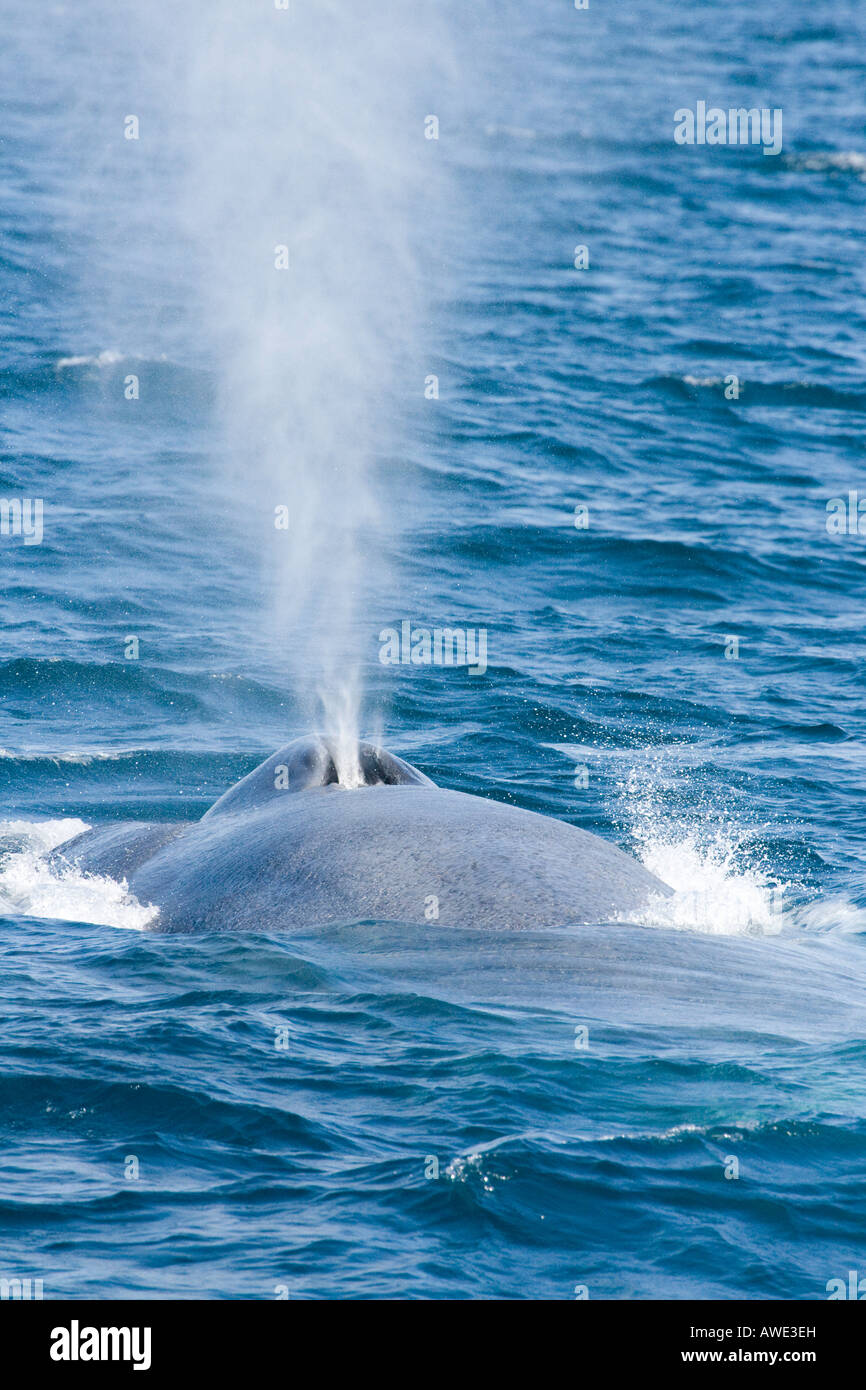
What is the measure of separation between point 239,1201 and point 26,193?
45.7 m

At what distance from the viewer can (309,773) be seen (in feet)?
51.5

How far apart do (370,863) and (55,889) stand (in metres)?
3.84

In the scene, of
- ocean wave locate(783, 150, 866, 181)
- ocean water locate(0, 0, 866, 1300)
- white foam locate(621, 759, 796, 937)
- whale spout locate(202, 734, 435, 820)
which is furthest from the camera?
ocean wave locate(783, 150, 866, 181)

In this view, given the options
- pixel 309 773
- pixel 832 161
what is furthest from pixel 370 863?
pixel 832 161

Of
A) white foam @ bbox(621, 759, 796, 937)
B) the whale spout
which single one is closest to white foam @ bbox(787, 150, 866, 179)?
white foam @ bbox(621, 759, 796, 937)

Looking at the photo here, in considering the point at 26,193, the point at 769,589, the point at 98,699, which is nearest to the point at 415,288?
the point at 26,193

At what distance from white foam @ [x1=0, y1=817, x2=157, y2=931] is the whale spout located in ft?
4.29

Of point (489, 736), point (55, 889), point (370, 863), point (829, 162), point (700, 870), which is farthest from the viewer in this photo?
point (829, 162)

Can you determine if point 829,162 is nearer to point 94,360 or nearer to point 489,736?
point 94,360

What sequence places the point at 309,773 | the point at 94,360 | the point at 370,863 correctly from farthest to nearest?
the point at 94,360 → the point at 309,773 → the point at 370,863

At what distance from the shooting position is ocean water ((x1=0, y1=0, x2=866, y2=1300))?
964cm

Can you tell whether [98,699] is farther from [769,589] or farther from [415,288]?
[415,288]

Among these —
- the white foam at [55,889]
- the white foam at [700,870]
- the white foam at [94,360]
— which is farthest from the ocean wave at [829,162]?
the white foam at [55,889]

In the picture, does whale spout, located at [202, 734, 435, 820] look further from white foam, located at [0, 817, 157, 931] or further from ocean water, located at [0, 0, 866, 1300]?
ocean water, located at [0, 0, 866, 1300]
